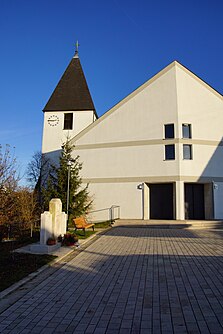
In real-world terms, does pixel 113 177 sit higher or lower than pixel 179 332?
higher

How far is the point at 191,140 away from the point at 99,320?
1860 cm

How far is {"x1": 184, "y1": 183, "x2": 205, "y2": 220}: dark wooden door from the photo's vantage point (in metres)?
22.1

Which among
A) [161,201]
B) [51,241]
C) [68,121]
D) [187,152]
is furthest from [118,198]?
[51,241]

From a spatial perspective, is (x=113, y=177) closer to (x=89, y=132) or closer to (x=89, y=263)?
(x=89, y=132)

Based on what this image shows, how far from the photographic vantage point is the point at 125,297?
516 centimetres

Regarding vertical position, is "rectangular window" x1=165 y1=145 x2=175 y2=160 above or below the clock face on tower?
below

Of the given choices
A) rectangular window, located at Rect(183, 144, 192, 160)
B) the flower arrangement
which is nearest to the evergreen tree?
rectangular window, located at Rect(183, 144, 192, 160)

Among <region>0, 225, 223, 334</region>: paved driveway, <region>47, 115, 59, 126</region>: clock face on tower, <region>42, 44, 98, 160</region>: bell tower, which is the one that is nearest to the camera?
<region>0, 225, 223, 334</region>: paved driveway

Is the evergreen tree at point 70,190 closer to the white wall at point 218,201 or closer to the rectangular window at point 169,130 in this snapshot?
the rectangular window at point 169,130

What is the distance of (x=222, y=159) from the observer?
21562mm

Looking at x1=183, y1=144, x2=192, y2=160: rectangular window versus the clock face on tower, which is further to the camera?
the clock face on tower

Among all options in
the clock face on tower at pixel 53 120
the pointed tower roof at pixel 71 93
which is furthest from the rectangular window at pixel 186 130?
the clock face on tower at pixel 53 120

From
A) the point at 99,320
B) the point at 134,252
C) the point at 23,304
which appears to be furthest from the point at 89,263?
the point at 99,320

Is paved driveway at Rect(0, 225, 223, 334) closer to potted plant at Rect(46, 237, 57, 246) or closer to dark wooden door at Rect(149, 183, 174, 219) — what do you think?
potted plant at Rect(46, 237, 57, 246)
